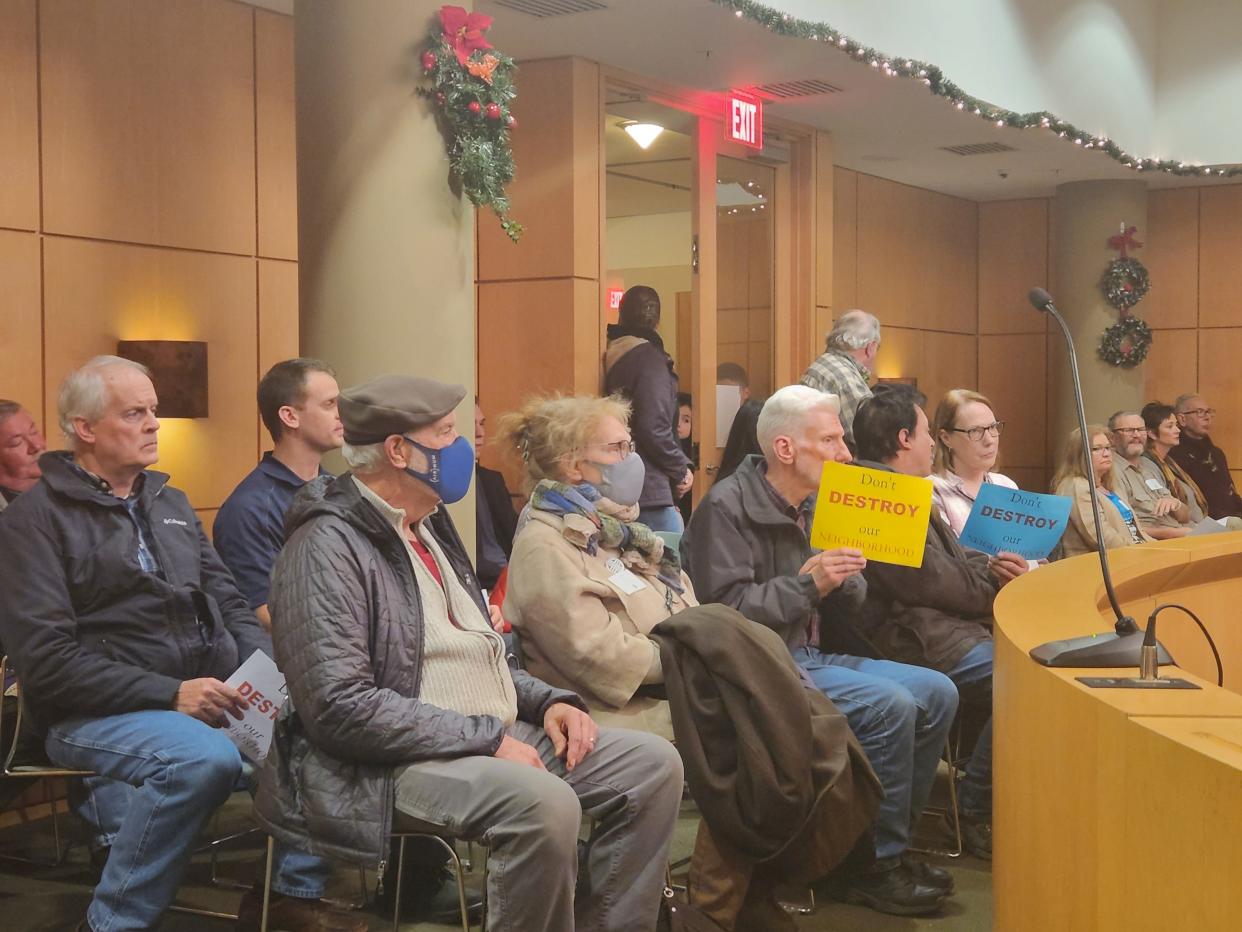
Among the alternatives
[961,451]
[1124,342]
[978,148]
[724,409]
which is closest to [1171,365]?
[1124,342]

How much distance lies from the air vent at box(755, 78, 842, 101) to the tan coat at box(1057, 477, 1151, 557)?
3.13m

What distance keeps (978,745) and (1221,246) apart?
9.11m

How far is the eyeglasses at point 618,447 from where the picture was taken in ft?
12.2

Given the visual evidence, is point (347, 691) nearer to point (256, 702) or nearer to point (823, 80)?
point (256, 702)

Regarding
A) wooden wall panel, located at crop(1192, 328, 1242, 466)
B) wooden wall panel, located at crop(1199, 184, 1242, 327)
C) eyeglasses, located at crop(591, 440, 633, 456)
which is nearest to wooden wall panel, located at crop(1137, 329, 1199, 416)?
wooden wall panel, located at crop(1192, 328, 1242, 466)

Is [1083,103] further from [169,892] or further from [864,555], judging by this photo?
[169,892]

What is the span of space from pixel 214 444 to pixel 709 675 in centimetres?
325

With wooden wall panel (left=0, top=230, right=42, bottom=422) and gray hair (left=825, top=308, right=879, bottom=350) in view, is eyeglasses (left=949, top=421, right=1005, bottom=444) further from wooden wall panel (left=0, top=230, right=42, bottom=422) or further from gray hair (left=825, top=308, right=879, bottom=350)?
wooden wall panel (left=0, top=230, right=42, bottom=422)

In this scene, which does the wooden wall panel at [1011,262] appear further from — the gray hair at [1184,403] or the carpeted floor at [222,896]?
the carpeted floor at [222,896]

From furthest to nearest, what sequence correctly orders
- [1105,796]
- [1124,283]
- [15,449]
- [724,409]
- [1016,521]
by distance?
[1124,283] → [724,409] → [15,449] → [1016,521] → [1105,796]

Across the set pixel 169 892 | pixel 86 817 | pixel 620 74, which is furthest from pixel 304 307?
pixel 620 74

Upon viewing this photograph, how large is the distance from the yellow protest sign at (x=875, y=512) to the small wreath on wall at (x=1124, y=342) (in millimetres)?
8140

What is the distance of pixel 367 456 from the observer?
303 centimetres

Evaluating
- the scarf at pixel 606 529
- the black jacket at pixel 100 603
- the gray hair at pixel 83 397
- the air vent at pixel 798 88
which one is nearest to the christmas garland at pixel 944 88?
the air vent at pixel 798 88
